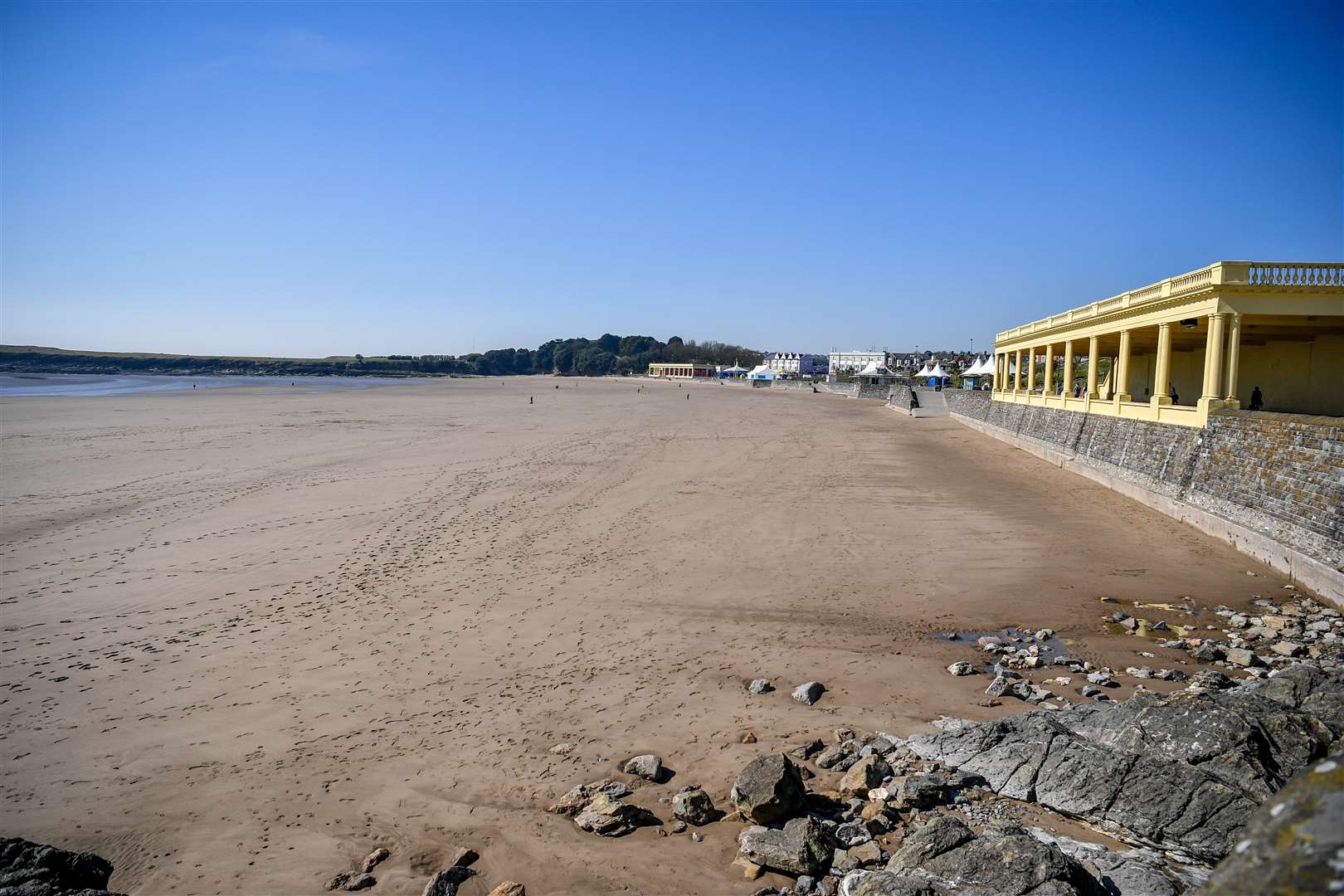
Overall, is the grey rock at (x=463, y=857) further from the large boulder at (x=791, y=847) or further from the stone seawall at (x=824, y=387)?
the stone seawall at (x=824, y=387)

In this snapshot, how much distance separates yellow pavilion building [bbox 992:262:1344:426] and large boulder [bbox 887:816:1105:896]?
14.7 m

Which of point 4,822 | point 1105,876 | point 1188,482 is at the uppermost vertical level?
point 1188,482

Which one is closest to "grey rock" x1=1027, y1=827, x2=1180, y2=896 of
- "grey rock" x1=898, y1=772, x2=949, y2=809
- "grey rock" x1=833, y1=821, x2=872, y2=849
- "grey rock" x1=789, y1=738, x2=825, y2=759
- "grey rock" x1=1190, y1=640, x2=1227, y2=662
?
"grey rock" x1=898, y1=772, x2=949, y2=809

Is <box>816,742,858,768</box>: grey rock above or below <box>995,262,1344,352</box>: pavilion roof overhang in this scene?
below

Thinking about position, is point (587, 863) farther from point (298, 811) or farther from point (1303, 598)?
point (1303, 598)

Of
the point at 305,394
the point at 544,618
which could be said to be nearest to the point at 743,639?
the point at 544,618

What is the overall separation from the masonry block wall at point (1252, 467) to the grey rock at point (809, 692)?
8560 mm

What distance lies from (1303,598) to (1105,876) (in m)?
9.15

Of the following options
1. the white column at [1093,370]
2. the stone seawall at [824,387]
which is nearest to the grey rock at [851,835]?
the white column at [1093,370]

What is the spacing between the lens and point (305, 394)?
65.7 meters

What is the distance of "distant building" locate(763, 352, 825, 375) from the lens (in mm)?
146000

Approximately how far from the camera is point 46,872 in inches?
163

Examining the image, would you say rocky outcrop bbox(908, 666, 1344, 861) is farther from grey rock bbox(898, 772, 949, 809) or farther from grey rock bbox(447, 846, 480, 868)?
grey rock bbox(447, 846, 480, 868)

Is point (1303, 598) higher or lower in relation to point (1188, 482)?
lower
